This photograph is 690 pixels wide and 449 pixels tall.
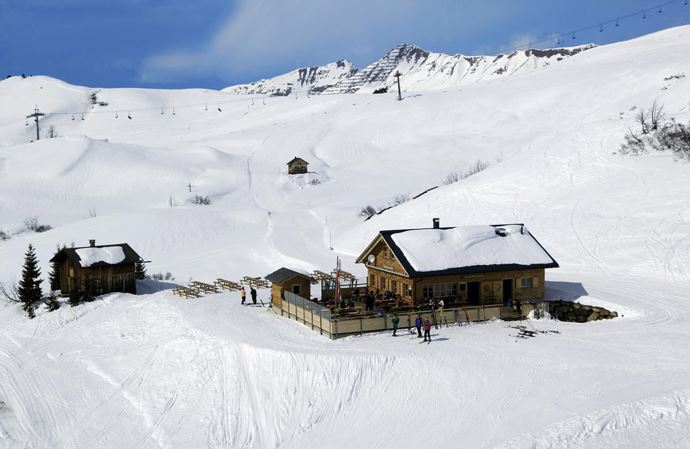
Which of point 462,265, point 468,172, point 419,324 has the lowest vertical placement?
point 419,324

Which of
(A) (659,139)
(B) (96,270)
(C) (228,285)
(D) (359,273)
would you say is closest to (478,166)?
(A) (659,139)

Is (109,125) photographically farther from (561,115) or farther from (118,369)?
(118,369)

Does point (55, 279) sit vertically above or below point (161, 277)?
above

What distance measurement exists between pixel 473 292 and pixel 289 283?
952 cm

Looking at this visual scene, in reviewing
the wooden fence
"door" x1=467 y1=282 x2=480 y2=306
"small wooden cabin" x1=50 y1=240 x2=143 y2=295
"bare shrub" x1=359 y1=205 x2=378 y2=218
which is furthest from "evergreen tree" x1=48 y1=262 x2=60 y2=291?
"bare shrub" x1=359 y1=205 x2=378 y2=218

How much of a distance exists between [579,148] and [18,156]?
84774mm

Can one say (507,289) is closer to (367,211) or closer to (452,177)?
(367,211)

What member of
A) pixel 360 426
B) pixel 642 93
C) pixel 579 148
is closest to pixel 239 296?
pixel 360 426

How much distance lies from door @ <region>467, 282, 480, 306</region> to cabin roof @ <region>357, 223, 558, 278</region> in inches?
37.3

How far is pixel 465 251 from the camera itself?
34844 millimetres

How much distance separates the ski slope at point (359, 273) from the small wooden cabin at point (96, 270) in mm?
2005

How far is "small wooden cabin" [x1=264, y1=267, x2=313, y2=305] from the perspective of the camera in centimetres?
3506

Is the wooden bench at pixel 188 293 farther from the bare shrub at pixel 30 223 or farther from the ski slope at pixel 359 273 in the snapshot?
the bare shrub at pixel 30 223

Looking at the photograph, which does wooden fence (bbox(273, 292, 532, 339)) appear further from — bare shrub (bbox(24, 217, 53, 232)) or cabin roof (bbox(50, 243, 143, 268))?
bare shrub (bbox(24, 217, 53, 232))
